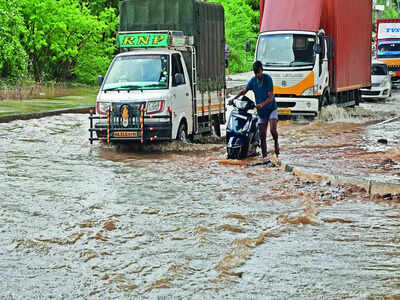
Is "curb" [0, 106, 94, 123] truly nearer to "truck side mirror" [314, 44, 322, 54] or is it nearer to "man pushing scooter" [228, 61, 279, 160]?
"truck side mirror" [314, 44, 322, 54]

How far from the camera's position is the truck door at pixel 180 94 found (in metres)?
15.6

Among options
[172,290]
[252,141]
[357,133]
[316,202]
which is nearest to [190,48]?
[252,141]

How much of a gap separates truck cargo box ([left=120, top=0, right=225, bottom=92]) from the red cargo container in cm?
457

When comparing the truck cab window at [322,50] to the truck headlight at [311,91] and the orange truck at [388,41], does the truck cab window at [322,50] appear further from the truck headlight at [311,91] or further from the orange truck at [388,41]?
the orange truck at [388,41]

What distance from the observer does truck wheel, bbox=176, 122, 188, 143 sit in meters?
15.9

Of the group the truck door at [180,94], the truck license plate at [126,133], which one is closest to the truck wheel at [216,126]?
the truck door at [180,94]

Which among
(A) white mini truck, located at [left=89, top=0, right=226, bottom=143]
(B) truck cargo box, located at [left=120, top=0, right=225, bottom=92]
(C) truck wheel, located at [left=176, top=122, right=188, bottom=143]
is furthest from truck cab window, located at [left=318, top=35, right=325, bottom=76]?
(C) truck wheel, located at [left=176, top=122, right=188, bottom=143]

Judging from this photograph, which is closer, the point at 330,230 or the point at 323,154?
the point at 330,230

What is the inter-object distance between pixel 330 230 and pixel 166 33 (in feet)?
28.1

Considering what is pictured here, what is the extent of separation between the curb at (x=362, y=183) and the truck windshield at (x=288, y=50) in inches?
402

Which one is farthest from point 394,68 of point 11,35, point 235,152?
point 235,152

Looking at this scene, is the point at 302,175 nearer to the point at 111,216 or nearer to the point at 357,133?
the point at 111,216

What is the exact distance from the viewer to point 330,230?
839 centimetres

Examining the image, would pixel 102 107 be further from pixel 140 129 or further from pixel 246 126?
pixel 246 126
